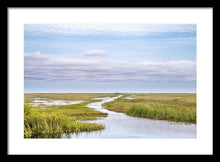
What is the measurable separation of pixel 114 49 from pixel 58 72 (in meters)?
1.38

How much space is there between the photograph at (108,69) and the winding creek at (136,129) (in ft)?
0.07

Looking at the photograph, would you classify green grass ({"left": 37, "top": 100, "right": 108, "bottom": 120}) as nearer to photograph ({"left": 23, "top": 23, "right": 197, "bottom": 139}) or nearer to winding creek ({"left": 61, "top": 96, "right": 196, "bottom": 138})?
photograph ({"left": 23, "top": 23, "right": 197, "bottom": 139})

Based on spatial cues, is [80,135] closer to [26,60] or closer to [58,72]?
[58,72]

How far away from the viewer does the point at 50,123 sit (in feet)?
15.8

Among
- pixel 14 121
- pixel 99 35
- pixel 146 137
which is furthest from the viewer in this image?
pixel 99 35

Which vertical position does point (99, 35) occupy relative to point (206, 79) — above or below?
above

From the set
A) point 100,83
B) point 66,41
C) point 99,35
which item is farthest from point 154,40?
point 66,41

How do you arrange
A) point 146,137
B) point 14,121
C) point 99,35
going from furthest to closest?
point 99,35, point 146,137, point 14,121

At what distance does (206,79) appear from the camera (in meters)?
4.20

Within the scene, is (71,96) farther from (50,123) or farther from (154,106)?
(154,106)

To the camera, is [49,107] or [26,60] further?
[49,107]

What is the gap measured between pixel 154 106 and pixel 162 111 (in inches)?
8.8

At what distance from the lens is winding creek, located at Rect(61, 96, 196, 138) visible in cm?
464

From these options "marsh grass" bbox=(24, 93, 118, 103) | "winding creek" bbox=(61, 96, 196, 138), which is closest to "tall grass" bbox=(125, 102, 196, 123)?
"winding creek" bbox=(61, 96, 196, 138)
